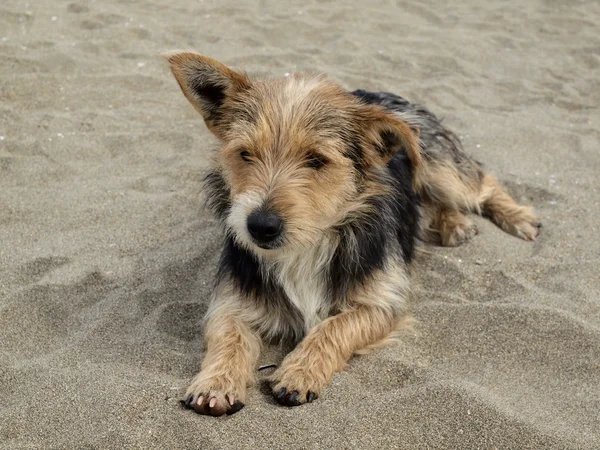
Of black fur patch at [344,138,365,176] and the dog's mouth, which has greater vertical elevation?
black fur patch at [344,138,365,176]

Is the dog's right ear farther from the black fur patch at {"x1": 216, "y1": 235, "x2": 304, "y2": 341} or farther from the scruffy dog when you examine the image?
the black fur patch at {"x1": 216, "y1": 235, "x2": 304, "y2": 341}

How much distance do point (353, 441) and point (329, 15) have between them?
719 cm

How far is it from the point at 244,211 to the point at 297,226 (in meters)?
0.25

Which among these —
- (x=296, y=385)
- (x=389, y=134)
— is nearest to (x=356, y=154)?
(x=389, y=134)

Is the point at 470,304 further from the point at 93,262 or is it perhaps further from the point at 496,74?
the point at 496,74

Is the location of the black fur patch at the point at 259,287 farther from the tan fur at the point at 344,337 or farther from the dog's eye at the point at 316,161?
the dog's eye at the point at 316,161

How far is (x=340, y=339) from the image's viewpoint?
3441 mm

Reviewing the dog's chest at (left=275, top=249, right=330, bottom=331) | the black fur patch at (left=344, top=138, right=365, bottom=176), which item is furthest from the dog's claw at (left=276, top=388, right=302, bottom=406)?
the black fur patch at (left=344, top=138, right=365, bottom=176)

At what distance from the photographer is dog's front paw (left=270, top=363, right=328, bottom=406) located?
3.07 metres

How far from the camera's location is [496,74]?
7.75 metres

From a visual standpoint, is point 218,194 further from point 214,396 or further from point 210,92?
point 214,396

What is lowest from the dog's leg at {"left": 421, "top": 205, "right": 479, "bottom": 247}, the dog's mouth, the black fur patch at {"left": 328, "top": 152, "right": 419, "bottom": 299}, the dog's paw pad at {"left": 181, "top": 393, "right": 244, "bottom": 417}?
the dog's leg at {"left": 421, "top": 205, "right": 479, "bottom": 247}

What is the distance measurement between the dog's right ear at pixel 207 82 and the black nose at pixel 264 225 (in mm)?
754

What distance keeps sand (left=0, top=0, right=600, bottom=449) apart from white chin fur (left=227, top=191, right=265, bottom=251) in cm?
73
